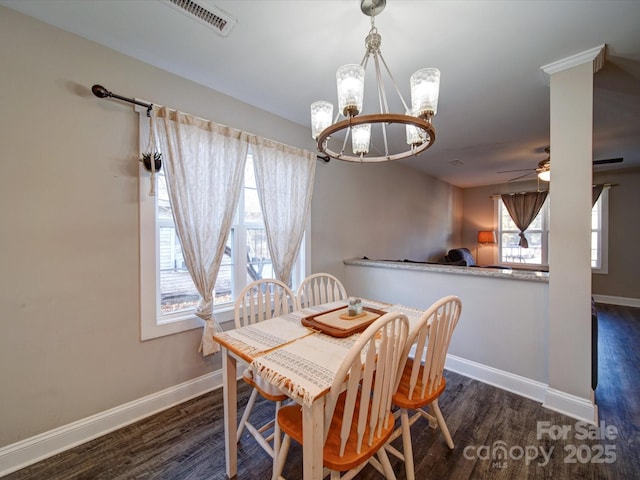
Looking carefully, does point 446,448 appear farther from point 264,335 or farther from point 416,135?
point 416,135

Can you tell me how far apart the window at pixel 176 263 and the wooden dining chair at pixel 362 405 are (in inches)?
49.8

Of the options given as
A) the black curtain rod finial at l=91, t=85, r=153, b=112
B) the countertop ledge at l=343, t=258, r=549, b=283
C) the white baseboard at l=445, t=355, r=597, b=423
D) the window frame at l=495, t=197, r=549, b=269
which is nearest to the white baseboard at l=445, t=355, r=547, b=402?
the white baseboard at l=445, t=355, r=597, b=423

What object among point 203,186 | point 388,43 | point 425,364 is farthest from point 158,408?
point 388,43

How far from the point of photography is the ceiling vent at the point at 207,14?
1.41m

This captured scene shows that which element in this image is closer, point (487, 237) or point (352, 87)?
point (352, 87)

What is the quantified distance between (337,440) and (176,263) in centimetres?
168


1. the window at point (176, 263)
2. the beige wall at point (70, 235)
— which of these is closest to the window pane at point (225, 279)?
the window at point (176, 263)

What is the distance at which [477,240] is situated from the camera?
627cm

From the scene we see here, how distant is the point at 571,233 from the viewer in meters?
1.81

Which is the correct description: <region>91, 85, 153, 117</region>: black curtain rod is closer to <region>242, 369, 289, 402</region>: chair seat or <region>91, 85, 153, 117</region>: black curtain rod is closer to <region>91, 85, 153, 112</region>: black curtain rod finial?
<region>91, 85, 153, 112</region>: black curtain rod finial

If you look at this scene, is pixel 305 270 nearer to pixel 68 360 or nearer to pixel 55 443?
pixel 68 360

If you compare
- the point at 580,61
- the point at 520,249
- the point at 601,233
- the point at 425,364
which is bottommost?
the point at 425,364

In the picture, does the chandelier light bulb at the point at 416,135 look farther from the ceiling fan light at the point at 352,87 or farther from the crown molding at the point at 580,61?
the crown molding at the point at 580,61

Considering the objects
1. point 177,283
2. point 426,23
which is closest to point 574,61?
point 426,23
